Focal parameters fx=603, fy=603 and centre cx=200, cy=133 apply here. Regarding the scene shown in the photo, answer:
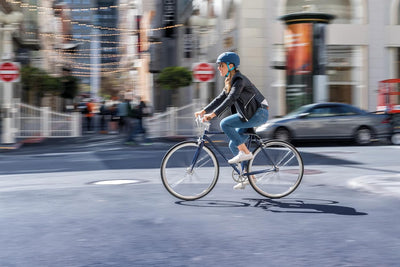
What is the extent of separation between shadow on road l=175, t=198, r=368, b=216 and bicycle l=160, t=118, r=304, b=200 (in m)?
0.13

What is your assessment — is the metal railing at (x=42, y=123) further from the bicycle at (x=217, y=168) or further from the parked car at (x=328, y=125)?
the bicycle at (x=217, y=168)

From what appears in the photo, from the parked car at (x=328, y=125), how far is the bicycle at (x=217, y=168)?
38.4 feet

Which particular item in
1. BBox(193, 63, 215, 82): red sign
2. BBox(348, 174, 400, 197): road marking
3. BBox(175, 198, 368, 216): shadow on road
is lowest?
BBox(348, 174, 400, 197): road marking

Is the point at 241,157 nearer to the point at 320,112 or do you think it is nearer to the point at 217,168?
the point at 217,168

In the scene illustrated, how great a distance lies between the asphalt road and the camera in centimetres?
442

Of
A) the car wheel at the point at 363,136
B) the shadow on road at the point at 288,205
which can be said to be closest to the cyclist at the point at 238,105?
the shadow on road at the point at 288,205

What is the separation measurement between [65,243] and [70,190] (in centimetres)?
327

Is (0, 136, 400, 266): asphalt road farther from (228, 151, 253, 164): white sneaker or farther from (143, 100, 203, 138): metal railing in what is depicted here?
(143, 100, 203, 138): metal railing

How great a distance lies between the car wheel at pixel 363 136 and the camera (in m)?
19.2

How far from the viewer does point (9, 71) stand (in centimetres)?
1983

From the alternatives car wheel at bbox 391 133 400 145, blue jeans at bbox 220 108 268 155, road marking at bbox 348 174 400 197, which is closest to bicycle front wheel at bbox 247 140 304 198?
blue jeans at bbox 220 108 268 155

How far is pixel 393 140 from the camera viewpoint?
19375 millimetres

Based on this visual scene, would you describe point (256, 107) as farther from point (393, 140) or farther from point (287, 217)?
point (393, 140)

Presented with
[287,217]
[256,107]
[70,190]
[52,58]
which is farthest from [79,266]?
[52,58]
